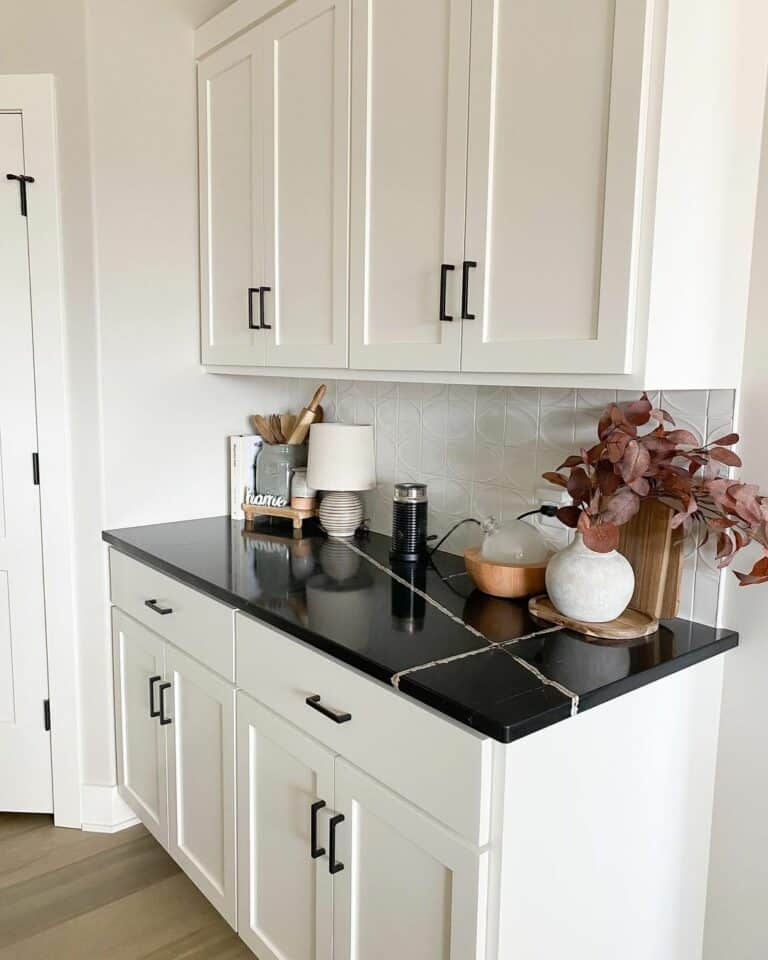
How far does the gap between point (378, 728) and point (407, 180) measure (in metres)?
1.08

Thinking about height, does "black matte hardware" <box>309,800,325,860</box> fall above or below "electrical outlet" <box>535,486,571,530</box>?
below

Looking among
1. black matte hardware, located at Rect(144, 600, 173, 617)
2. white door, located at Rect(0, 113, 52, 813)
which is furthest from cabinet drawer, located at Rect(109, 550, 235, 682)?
white door, located at Rect(0, 113, 52, 813)

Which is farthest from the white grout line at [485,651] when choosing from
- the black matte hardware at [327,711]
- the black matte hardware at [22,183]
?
the black matte hardware at [22,183]

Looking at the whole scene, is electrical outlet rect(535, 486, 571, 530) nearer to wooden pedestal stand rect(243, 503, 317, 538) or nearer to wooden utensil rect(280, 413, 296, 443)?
wooden pedestal stand rect(243, 503, 317, 538)

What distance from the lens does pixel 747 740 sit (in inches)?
58.7

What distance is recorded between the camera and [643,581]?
153cm

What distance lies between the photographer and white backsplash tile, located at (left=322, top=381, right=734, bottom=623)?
152cm

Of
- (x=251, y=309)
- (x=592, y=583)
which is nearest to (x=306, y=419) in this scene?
(x=251, y=309)

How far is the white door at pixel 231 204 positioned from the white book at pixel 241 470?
0.28m

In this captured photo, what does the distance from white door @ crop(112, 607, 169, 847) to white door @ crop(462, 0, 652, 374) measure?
3.98 ft

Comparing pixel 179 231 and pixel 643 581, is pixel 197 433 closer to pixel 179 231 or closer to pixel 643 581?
pixel 179 231

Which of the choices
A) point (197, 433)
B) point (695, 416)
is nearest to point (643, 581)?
point (695, 416)

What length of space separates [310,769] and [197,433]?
1.23 metres

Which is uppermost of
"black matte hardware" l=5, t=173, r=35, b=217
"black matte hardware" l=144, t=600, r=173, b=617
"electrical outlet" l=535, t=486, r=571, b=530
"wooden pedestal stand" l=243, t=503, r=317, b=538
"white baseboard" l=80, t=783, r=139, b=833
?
"black matte hardware" l=5, t=173, r=35, b=217
